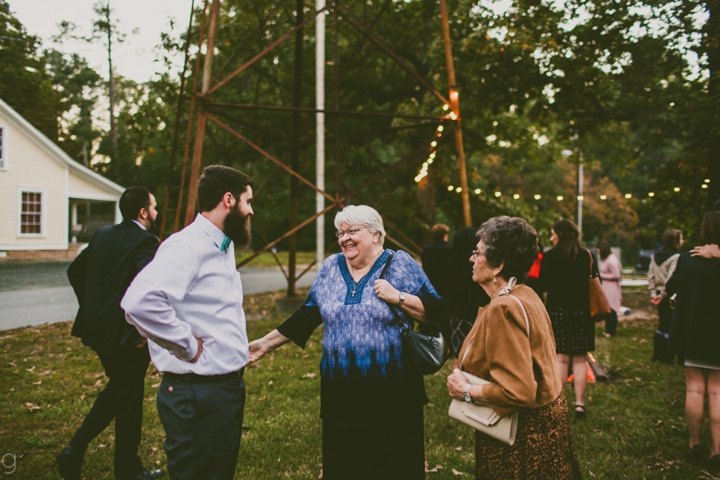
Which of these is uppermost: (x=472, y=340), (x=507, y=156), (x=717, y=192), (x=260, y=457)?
(x=507, y=156)

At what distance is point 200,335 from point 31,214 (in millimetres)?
20277

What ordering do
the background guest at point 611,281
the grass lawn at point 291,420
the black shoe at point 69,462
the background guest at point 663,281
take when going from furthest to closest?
the background guest at point 611,281
the background guest at point 663,281
the grass lawn at point 291,420
the black shoe at point 69,462

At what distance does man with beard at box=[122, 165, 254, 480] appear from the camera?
89.6 inches

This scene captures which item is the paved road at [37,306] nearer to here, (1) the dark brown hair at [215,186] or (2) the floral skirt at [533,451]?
(1) the dark brown hair at [215,186]

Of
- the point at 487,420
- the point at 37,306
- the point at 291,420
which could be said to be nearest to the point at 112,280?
the point at 291,420

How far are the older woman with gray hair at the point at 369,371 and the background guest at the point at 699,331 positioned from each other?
7.99 feet

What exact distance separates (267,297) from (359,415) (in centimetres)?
1174

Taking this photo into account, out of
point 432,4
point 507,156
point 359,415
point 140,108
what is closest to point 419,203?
point 507,156

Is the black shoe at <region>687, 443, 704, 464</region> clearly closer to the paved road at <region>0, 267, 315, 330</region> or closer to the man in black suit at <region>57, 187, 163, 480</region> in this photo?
the man in black suit at <region>57, 187, 163, 480</region>

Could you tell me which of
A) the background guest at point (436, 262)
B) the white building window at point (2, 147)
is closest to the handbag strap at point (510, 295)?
the background guest at point (436, 262)

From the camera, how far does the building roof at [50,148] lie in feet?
52.3

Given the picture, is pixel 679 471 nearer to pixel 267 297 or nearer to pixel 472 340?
pixel 472 340

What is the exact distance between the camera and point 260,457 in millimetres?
4352

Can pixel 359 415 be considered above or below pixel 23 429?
above
